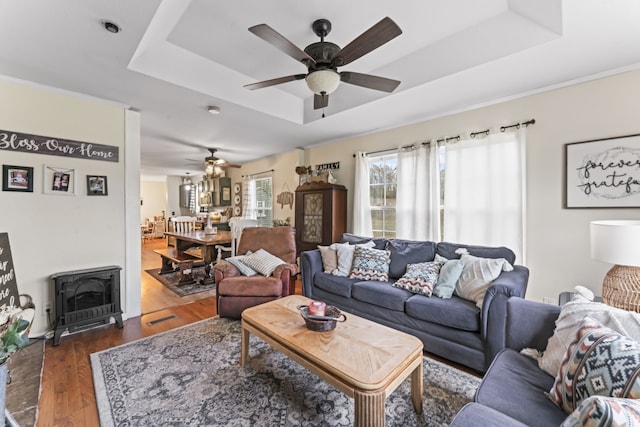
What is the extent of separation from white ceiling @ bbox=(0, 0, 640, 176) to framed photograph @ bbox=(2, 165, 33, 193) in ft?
2.74

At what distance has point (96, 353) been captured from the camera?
7.49 feet

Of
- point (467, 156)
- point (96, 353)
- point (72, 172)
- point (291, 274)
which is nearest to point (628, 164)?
point (467, 156)

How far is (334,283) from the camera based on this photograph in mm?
2941

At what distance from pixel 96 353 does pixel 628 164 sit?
15.8 ft

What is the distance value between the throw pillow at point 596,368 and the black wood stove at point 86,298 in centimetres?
357

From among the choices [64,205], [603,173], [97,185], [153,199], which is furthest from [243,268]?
[153,199]

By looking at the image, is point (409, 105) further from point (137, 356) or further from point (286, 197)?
point (137, 356)

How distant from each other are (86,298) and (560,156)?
490cm

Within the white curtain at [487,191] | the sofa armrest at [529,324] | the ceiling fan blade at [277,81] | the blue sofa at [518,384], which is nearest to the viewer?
the blue sofa at [518,384]

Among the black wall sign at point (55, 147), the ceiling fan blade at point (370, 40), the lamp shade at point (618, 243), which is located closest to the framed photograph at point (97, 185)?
the black wall sign at point (55, 147)

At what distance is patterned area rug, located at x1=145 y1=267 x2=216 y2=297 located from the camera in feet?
12.9

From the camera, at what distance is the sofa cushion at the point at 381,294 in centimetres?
241

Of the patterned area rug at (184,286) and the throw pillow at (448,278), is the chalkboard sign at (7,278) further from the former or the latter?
the throw pillow at (448,278)

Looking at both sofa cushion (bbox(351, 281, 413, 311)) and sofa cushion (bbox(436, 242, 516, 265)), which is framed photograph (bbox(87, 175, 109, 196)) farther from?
sofa cushion (bbox(436, 242, 516, 265))
